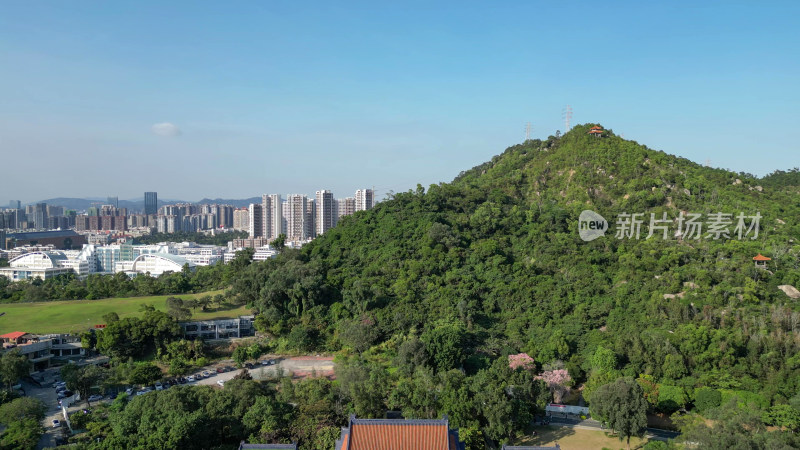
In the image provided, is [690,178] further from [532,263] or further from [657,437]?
[657,437]

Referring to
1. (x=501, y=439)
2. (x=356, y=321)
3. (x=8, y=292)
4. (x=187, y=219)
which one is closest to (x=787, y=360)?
(x=501, y=439)

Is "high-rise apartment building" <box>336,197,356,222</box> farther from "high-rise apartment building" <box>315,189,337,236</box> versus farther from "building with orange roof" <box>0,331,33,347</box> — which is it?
"building with orange roof" <box>0,331,33,347</box>

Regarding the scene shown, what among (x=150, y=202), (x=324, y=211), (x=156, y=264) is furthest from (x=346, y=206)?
(x=150, y=202)

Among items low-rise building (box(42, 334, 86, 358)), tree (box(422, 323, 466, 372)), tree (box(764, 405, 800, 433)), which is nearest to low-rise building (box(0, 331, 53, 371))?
low-rise building (box(42, 334, 86, 358))

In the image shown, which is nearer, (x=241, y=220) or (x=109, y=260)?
(x=109, y=260)

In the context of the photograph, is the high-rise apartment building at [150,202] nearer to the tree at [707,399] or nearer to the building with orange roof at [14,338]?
the building with orange roof at [14,338]

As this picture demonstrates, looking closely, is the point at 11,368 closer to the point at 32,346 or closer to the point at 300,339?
the point at 32,346

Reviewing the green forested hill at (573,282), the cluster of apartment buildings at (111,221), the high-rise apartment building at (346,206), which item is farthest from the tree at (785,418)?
the cluster of apartment buildings at (111,221)
